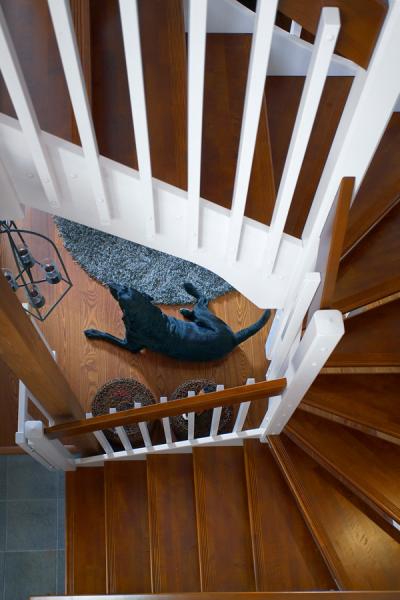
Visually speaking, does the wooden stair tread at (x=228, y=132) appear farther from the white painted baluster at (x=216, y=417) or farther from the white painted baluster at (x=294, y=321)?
the white painted baluster at (x=216, y=417)

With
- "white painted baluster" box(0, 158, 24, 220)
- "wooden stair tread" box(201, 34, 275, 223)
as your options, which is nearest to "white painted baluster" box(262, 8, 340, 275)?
"wooden stair tread" box(201, 34, 275, 223)

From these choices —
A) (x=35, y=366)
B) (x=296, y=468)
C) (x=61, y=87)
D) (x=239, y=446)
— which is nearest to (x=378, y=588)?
(x=296, y=468)

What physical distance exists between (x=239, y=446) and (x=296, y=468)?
37 centimetres

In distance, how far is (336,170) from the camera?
1.87 meters

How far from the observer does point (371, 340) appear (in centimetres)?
247

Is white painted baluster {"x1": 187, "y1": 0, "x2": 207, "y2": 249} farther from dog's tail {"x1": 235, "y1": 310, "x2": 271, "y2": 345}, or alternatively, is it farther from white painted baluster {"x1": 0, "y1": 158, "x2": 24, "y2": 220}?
dog's tail {"x1": 235, "y1": 310, "x2": 271, "y2": 345}

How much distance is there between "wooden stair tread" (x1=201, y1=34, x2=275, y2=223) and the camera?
221 cm

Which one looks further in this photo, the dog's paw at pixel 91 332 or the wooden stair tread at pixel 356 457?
the dog's paw at pixel 91 332

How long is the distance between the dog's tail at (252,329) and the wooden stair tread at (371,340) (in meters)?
0.99

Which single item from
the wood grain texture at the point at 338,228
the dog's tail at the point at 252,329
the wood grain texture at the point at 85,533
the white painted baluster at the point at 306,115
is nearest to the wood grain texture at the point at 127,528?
the wood grain texture at the point at 85,533

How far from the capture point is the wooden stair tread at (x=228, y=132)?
2215 mm

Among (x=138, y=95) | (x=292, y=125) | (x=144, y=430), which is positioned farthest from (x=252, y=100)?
(x=144, y=430)

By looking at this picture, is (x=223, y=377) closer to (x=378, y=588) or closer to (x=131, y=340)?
(x=131, y=340)

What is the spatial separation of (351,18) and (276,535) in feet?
7.65
